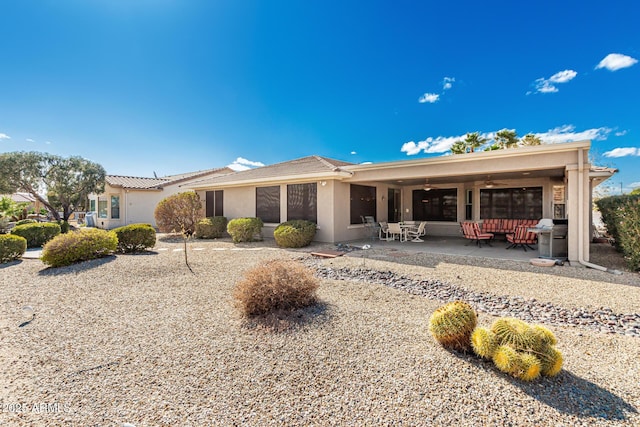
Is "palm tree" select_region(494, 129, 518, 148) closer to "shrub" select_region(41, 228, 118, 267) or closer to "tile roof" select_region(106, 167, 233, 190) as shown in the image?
"tile roof" select_region(106, 167, 233, 190)

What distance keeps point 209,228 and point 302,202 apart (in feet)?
17.4

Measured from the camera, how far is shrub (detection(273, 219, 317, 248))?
10.8 meters

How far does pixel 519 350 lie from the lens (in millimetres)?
2619

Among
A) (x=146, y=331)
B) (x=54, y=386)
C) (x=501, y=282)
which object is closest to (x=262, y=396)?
(x=54, y=386)

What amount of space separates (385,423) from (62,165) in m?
24.1

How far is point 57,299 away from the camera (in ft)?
16.9

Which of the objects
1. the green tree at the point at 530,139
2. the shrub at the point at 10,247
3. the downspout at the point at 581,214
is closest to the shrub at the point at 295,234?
the shrub at the point at 10,247

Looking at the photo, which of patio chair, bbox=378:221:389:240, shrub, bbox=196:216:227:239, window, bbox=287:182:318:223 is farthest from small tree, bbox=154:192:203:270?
patio chair, bbox=378:221:389:240

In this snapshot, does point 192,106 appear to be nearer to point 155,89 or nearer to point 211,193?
point 155,89

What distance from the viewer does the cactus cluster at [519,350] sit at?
2.52 m

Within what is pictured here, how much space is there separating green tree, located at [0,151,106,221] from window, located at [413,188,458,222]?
21035 millimetres

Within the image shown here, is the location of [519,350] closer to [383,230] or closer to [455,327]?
[455,327]

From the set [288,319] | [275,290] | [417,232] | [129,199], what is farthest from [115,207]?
[288,319]

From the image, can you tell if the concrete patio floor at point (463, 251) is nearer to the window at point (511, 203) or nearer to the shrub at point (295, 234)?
the shrub at point (295, 234)
